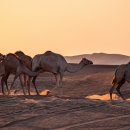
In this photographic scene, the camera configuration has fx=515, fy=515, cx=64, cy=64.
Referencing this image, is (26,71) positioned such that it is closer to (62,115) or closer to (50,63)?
(50,63)

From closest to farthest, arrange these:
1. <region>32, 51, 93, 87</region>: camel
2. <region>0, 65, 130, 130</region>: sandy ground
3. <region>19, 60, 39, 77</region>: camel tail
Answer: <region>0, 65, 130, 130</region>: sandy ground, <region>19, 60, 39, 77</region>: camel tail, <region>32, 51, 93, 87</region>: camel

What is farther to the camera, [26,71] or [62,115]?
[26,71]

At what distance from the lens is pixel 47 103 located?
15.3m

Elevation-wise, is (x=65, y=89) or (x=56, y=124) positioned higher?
(x=56, y=124)

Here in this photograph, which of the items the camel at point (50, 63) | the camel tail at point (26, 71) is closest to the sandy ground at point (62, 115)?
the camel tail at point (26, 71)

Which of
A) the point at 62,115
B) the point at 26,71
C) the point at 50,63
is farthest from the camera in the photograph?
the point at 50,63

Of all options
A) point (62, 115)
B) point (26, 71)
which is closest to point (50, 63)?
point (26, 71)

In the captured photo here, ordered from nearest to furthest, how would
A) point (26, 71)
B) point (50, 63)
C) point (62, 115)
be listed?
1. point (62, 115)
2. point (26, 71)
3. point (50, 63)

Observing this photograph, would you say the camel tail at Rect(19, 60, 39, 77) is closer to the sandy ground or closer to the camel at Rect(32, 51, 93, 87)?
the camel at Rect(32, 51, 93, 87)

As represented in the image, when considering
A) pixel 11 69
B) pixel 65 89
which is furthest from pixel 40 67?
pixel 65 89

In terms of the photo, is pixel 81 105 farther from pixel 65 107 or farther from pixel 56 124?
pixel 56 124

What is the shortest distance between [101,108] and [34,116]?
2400 millimetres

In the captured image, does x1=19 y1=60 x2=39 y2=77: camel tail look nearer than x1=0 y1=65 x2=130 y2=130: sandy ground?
No

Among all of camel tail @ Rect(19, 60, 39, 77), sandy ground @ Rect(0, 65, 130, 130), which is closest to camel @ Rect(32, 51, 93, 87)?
camel tail @ Rect(19, 60, 39, 77)
